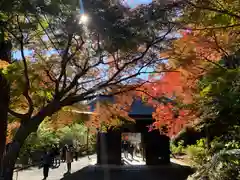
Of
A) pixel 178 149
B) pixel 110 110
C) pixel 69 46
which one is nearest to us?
pixel 69 46

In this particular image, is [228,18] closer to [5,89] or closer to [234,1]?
[234,1]

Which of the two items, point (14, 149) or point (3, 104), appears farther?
point (3, 104)

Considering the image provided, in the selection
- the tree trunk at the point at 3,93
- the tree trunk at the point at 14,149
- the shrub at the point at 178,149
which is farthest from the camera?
the shrub at the point at 178,149

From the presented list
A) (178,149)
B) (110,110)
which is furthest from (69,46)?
(178,149)

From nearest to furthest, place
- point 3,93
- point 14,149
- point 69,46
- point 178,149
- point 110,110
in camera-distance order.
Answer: point 14,149, point 69,46, point 3,93, point 110,110, point 178,149

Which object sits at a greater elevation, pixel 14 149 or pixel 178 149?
pixel 178 149

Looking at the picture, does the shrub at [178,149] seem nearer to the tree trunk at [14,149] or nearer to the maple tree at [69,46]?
the maple tree at [69,46]

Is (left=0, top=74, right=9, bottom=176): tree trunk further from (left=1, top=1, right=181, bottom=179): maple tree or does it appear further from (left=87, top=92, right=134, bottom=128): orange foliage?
(left=87, top=92, right=134, bottom=128): orange foliage

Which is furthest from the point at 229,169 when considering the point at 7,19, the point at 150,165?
the point at 150,165

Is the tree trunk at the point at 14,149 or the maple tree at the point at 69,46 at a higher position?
the maple tree at the point at 69,46

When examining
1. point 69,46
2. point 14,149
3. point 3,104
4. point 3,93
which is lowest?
point 14,149

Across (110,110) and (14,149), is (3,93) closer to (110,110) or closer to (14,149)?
(14,149)

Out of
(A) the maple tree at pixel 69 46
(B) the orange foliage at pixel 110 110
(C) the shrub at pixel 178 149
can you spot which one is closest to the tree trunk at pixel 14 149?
(A) the maple tree at pixel 69 46

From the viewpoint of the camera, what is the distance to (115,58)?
9039 mm
